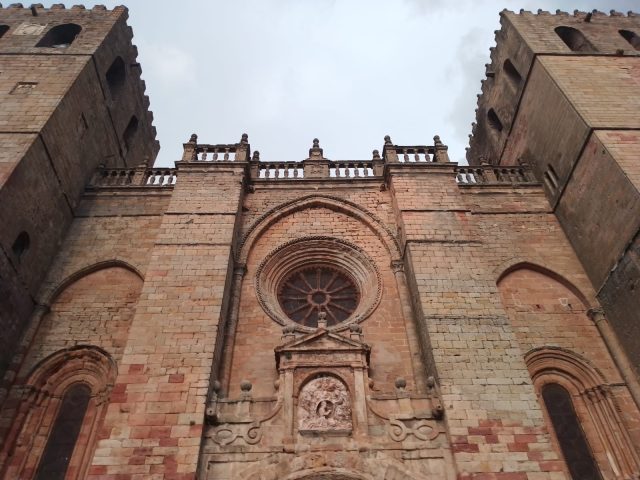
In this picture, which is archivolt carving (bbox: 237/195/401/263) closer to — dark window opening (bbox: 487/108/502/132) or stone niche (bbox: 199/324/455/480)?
Answer: stone niche (bbox: 199/324/455/480)

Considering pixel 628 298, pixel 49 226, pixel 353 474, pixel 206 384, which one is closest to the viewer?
pixel 353 474

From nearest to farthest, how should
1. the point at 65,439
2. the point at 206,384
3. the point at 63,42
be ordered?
the point at 206,384
the point at 65,439
the point at 63,42

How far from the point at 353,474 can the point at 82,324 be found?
17.1 feet

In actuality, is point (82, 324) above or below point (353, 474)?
above

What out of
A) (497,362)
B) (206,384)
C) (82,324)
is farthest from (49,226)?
(497,362)

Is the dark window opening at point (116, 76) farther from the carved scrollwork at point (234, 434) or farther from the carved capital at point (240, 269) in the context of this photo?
the carved scrollwork at point (234, 434)

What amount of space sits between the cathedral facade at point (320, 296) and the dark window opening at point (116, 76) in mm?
681

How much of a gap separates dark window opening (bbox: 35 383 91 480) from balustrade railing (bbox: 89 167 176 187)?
16.1 feet

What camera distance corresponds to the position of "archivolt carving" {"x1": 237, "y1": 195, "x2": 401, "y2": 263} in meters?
9.48

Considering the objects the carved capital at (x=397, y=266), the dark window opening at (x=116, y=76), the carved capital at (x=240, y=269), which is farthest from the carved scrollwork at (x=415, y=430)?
the dark window opening at (x=116, y=76)

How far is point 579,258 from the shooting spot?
9.48 m

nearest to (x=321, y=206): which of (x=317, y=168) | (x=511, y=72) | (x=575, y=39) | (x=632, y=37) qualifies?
(x=317, y=168)

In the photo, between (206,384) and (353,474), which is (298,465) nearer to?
(353,474)

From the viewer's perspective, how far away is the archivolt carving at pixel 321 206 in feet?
31.1
